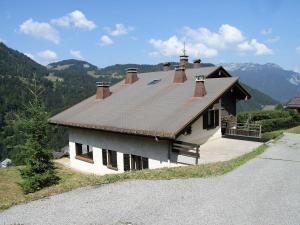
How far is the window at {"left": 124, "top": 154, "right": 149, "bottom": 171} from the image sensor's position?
19625 mm

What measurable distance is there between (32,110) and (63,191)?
708 centimetres

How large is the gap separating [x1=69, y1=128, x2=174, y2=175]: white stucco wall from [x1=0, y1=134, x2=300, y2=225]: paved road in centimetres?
585

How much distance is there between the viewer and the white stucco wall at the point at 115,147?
18.5 metres

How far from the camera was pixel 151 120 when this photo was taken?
1914 centimetres

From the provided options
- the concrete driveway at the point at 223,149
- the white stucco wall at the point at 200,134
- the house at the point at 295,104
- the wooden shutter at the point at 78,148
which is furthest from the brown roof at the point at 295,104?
the wooden shutter at the point at 78,148

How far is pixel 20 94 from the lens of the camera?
488ft

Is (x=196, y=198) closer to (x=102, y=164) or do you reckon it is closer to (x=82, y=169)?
(x=102, y=164)

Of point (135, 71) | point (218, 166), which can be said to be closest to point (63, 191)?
point (218, 166)

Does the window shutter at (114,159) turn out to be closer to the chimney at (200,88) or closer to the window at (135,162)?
the window at (135,162)

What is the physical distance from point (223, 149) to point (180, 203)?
414 inches

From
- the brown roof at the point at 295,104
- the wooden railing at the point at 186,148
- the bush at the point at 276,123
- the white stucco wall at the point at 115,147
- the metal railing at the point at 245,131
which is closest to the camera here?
the wooden railing at the point at 186,148

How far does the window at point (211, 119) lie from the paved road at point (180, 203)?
844 cm

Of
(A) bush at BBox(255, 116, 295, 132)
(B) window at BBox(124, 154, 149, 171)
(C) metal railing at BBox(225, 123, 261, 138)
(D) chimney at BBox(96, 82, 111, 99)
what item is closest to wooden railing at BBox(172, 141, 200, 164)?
(B) window at BBox(124, 154, 149, 171)

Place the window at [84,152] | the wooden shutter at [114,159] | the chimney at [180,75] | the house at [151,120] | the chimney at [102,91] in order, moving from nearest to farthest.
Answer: the house at [151,120] < the wooden shutter at [114,159] < the window at [84,152] < the chimney at [180,75] < the chimney at [102,91]
